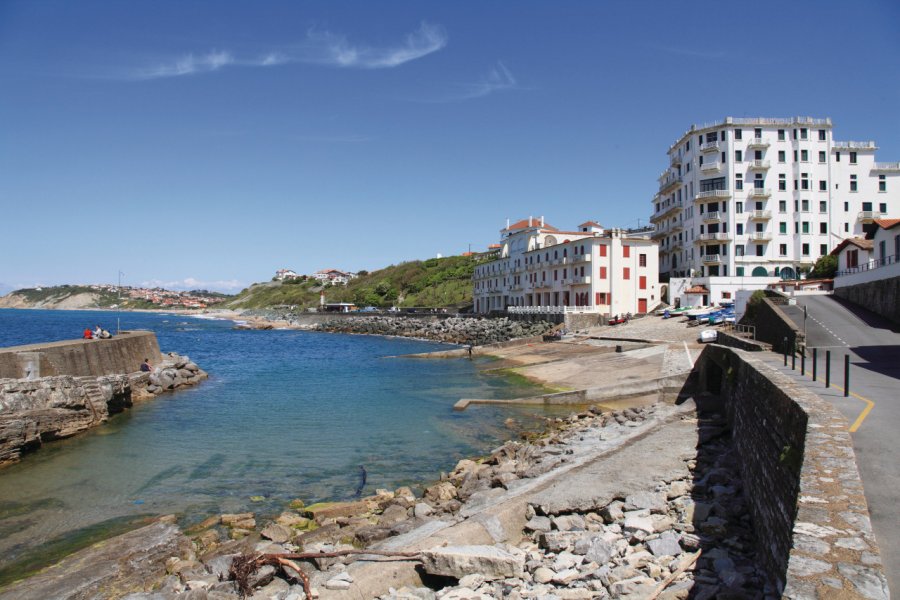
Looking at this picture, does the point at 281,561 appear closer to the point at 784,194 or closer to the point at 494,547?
the point at 494,547

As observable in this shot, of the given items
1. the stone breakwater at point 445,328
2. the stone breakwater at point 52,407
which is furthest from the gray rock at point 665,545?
the stone breakwater at point 445,328

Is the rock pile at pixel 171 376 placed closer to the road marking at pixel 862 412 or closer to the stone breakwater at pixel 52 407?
the stone breakwater at pixel 52 407

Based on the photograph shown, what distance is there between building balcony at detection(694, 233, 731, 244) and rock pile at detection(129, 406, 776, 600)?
5086 centimetres

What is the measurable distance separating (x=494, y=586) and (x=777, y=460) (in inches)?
194

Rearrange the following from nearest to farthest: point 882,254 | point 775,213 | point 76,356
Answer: point 76,356 < point 882,254 < point 775,213

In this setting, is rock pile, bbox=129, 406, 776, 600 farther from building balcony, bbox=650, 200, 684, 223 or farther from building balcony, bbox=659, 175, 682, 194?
building balcony, bbox=659, 175, 682, 194

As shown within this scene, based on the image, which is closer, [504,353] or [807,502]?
[807,502]

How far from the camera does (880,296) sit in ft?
90.7

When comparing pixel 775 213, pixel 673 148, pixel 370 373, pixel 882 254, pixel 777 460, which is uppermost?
pixel 673 148

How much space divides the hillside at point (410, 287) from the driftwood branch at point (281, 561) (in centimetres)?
9500

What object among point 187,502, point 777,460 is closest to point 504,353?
point 187,502

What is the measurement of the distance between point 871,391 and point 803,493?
9316 mm

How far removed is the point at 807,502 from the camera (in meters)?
6.19

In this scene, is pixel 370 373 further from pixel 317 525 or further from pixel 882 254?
pixel 882 254
